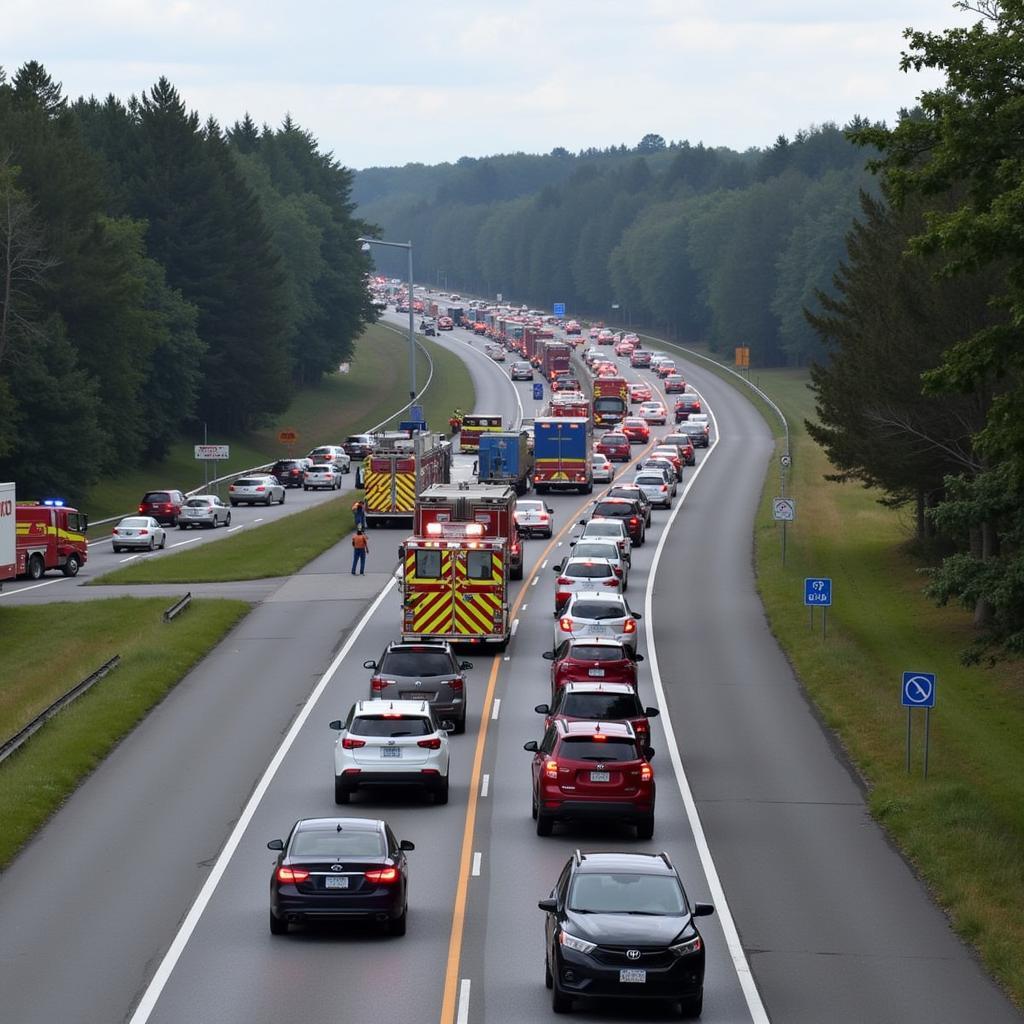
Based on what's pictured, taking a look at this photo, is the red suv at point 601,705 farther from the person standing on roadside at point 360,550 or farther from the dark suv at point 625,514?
the dark suv at point 625,514

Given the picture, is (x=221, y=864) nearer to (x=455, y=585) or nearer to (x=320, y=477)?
(x=455, y=585)

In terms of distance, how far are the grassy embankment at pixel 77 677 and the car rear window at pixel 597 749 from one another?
27.1ft

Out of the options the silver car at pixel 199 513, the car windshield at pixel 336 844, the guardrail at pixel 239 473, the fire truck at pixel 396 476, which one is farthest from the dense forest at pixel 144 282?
the car windshield at pixel 336 844

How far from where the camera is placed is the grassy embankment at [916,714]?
85.6 feet

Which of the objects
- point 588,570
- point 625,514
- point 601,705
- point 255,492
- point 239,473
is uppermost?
point 601,705

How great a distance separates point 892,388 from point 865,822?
26.0 metres

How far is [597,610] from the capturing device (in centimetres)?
4369

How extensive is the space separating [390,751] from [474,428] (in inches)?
2705

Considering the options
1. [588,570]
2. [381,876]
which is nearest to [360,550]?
[588,570]

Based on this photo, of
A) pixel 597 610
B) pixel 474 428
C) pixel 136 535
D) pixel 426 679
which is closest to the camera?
pixel 426 679

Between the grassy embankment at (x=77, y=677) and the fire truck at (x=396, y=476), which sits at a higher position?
the fire truck at (x=396, y=476)

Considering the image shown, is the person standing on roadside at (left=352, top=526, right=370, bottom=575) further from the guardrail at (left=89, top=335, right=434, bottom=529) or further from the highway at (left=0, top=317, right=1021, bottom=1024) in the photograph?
the guardrail at (left=89, top=335, right=434, bottom=529)

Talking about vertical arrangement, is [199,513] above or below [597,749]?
below

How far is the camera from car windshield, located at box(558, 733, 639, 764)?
28.1 m
